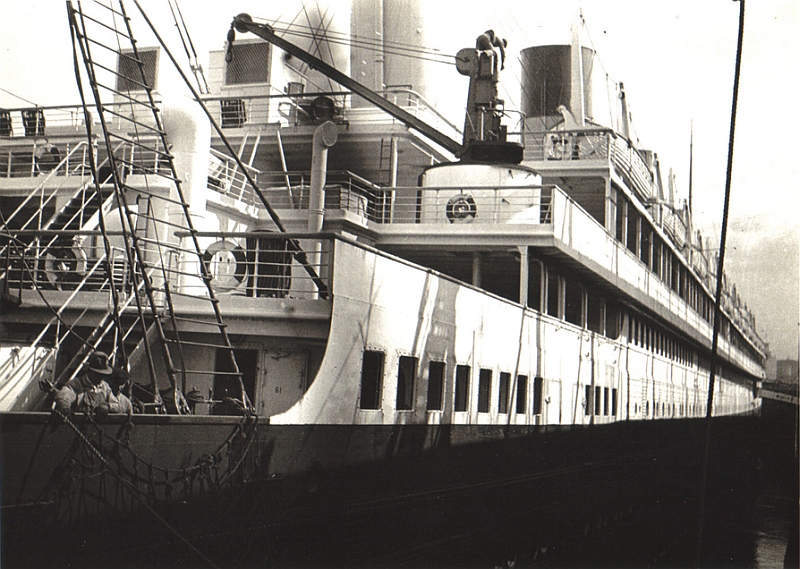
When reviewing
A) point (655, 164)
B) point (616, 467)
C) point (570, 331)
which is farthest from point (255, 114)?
point (655, 164)

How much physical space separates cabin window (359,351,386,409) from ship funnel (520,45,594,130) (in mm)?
22820

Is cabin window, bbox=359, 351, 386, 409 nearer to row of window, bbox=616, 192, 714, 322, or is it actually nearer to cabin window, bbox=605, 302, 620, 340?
row of window, bbox=616, 192, 714, 322

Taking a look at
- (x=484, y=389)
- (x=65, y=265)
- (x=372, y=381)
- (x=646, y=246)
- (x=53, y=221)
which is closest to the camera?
(x=372, y=381)

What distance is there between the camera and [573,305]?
2497 centimetres

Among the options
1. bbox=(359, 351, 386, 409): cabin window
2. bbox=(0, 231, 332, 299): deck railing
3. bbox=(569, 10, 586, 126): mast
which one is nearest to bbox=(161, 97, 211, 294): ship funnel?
bbox=(0, 231, 332, 299): deck railing

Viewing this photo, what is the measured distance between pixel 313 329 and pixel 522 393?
7.59 meters

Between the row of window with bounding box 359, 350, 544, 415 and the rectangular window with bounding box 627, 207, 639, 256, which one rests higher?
the rectangular window with bounding box 627, 207, 639, 256

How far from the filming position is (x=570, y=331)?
2108 centimetres

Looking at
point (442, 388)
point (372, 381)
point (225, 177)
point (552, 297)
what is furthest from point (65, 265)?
point (552, 297)

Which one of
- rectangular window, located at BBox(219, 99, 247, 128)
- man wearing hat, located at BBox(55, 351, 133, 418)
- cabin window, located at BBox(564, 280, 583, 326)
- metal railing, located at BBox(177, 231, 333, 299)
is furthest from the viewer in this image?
cabin window, located at BBox(564, 280, 583, 326)

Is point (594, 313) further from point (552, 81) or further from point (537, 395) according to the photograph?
point (552, 81)

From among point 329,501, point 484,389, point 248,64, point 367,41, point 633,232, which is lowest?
point 329,501

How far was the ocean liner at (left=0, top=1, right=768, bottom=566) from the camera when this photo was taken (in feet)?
29.9

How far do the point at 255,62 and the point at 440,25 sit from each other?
18.6ft
